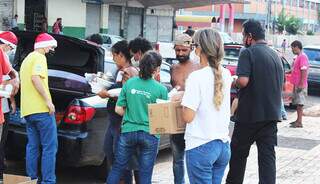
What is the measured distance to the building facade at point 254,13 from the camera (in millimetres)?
55906

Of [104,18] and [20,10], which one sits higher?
[20,10]

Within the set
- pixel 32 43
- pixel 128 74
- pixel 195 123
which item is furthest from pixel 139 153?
pixel 32 43

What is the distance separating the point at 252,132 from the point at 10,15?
74.1 feet

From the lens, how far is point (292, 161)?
28.0 feet

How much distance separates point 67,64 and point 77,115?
1.11m

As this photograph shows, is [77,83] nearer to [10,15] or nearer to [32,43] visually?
[32,43]

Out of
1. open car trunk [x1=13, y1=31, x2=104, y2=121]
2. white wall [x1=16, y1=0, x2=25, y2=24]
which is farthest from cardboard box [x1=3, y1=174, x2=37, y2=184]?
white wall [x1=16, y1=0, x2=25, y2=24]

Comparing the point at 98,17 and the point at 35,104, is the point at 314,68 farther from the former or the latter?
the point at 98,17

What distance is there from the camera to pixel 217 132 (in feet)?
13.9

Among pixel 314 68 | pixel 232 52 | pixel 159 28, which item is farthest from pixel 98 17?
pixel 232 52

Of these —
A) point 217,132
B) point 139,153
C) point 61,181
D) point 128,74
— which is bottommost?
point 61,181

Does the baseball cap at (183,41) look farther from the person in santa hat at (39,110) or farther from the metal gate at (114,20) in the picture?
the metal gate at (114,20)

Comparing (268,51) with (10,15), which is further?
(10,15)

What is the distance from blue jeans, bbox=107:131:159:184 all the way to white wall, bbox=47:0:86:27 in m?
24.4
